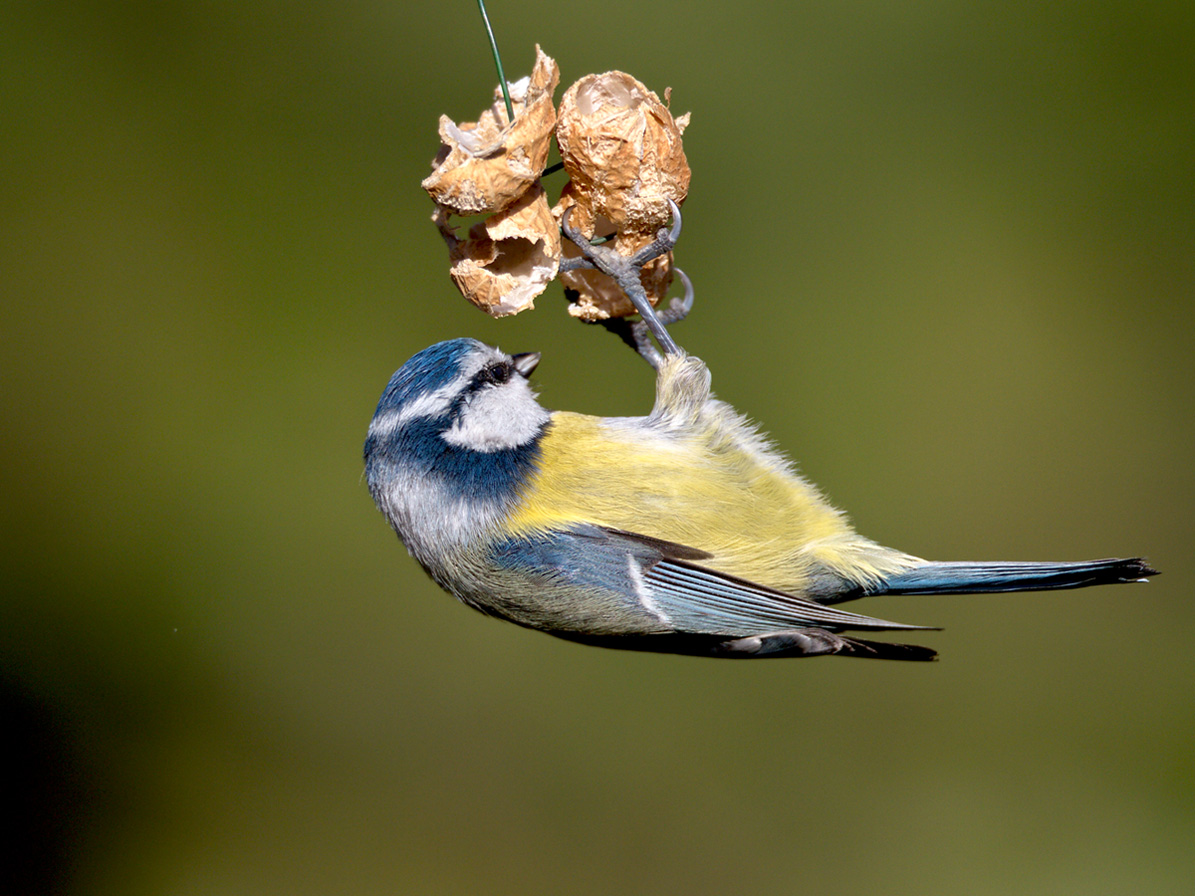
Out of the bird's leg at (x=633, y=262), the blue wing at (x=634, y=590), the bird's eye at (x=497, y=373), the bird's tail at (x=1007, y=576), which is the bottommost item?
the blue wing at (x=634, y=590)

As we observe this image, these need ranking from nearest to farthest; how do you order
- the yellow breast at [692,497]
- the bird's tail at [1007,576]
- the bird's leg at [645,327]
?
the bird's tail at [1007,576]
the yellow breast at [692,497]
the bird's leg at [645,327]

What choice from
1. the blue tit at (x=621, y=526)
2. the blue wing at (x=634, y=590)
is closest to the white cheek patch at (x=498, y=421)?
the blue tit at (x=621, y=526)

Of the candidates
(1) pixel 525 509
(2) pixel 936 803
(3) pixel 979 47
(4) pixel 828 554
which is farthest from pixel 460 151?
(2) pixel 936 803

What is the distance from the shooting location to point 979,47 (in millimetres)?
→ 2461

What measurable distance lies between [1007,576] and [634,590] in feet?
1.69

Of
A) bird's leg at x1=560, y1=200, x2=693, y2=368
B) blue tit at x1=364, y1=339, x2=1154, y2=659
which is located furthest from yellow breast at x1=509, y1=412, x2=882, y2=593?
bird's leg at x1=560, y1=200, x2=693, y2=368

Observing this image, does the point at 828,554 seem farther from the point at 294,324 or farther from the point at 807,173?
the point at 294,324

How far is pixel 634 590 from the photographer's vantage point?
4.21ft

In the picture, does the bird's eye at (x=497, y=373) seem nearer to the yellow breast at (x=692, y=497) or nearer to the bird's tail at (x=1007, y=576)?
the yellow breast at (x=692, y=497)

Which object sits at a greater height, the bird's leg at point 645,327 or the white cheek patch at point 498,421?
the bird's leg at point 645,327

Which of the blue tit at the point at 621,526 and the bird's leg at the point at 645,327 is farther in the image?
the bird's leg at the point at 645,327

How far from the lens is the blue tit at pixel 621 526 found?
1271mm

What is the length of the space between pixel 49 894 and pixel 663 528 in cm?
223

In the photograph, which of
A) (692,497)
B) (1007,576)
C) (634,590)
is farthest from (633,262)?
(1007,576)
